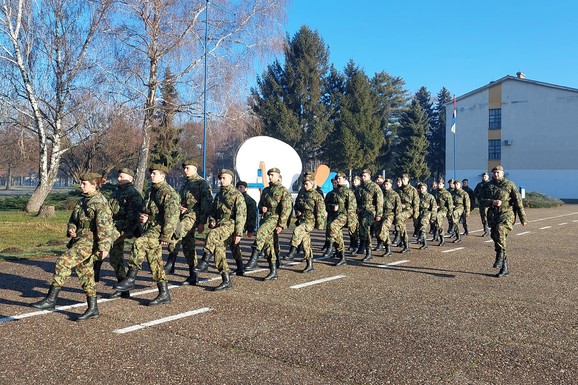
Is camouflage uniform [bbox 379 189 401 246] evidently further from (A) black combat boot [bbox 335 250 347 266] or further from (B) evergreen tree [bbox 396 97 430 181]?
(B) evergreen tree [bbox 396 97 430 181]

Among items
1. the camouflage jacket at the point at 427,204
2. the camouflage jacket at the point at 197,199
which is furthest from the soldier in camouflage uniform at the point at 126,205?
the camouflage jacket at the point at 427,204

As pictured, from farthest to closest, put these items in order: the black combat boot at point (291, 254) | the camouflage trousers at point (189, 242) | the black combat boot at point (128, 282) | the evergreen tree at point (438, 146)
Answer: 1. the evergreen tree at point (438, 146)
2. the black combat boot at point (291, 254)
3. the camouflage trousers at point (189, 242)
4. the black combat boot at point (128, 282)

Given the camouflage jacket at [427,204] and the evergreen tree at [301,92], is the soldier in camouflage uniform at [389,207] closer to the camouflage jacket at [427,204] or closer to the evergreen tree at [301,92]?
the camouflage jacket at [427,204]

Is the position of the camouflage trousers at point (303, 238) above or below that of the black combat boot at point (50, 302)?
above

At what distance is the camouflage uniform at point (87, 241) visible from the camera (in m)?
6.33

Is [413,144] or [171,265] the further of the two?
[413,144]

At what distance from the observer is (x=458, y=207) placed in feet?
50.6

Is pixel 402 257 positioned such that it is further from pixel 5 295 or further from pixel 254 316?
pixel 5 295

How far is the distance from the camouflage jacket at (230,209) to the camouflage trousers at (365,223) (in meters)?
4.01

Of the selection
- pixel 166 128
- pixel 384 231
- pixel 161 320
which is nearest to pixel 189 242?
pixel 161 320

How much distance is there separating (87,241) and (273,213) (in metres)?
3.76

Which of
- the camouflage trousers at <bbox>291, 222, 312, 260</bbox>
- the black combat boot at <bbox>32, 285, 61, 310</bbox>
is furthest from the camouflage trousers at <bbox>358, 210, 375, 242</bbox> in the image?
the black combat boot at <bbox>32, 285, 61, 310</bbox>

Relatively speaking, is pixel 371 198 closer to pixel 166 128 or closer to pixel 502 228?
pixel 502 228

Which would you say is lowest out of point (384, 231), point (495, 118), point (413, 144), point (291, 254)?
point (291, 254)
